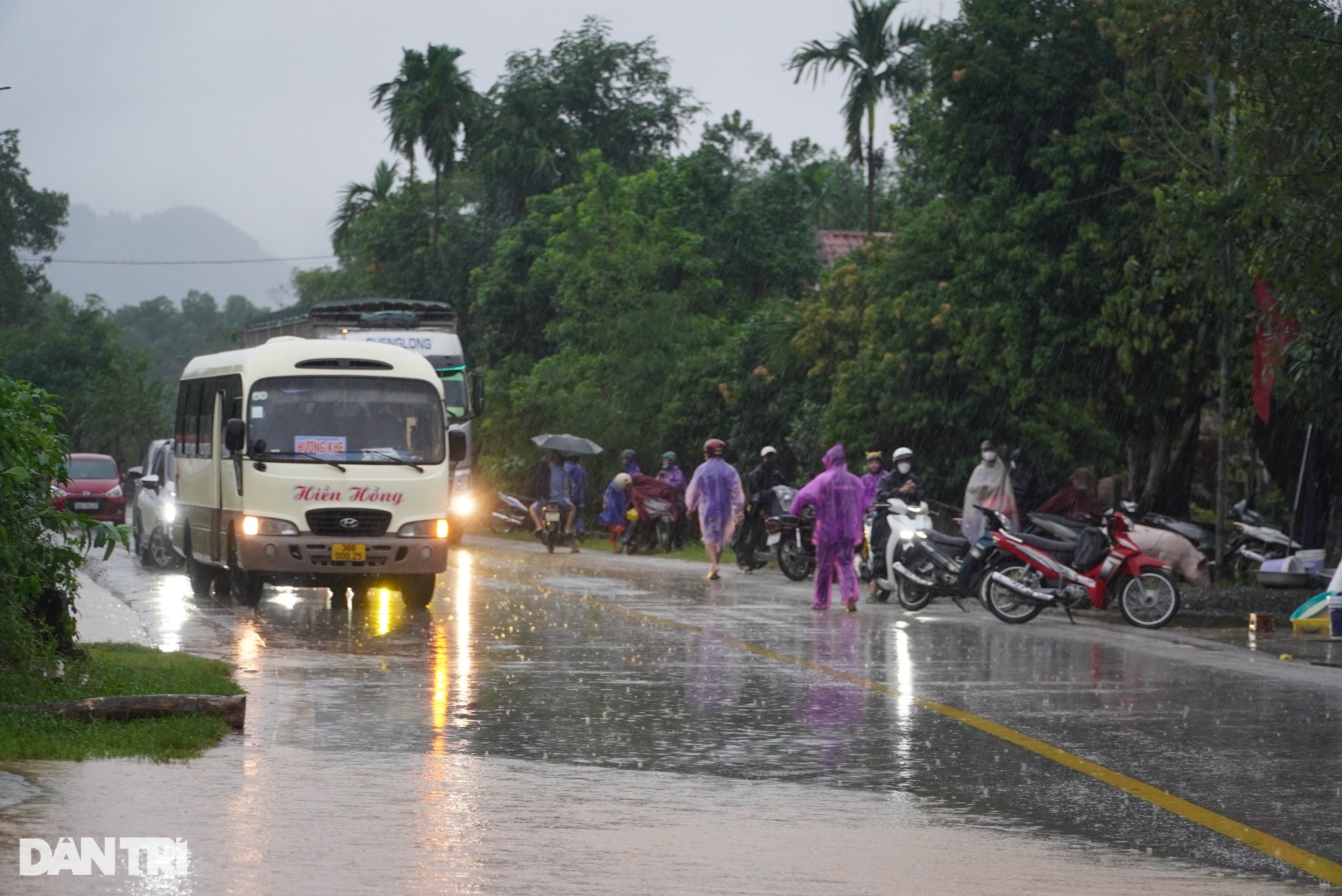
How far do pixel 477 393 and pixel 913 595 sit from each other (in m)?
11.5

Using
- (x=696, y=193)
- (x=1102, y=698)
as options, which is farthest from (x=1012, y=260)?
(x=696, y=193)

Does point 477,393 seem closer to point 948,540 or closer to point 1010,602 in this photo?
point 948,540

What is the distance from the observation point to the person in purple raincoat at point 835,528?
1912 centimetres

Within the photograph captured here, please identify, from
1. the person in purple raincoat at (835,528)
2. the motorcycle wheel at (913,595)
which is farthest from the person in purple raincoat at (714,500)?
the motorcycle wheel at (913,595)

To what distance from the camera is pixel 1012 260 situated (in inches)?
976

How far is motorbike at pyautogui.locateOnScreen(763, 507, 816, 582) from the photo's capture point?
23.7 metres

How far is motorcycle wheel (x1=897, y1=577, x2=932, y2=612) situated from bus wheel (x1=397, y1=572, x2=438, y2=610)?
4943 mm

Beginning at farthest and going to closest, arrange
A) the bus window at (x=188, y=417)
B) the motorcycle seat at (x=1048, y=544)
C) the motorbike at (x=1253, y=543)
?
the bus window at (x=188, y=417), the motorbike at (x=1253, y=543), the motorcycle seat at (x=1048, y=544)

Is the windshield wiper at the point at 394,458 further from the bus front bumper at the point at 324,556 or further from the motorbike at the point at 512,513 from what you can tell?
the motorbike at the point at 512,513

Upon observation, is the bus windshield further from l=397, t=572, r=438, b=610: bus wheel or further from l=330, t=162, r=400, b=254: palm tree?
l=330, t=162, r=400, b=254: palm tree

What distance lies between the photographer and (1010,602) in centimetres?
1786

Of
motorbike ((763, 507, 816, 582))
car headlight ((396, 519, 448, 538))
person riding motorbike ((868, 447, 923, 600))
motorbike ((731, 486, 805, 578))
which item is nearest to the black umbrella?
motorbike ((731, 486, 805, 578))

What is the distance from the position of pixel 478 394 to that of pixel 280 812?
71.7 ft

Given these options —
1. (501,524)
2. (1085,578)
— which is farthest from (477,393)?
(1085,578)
